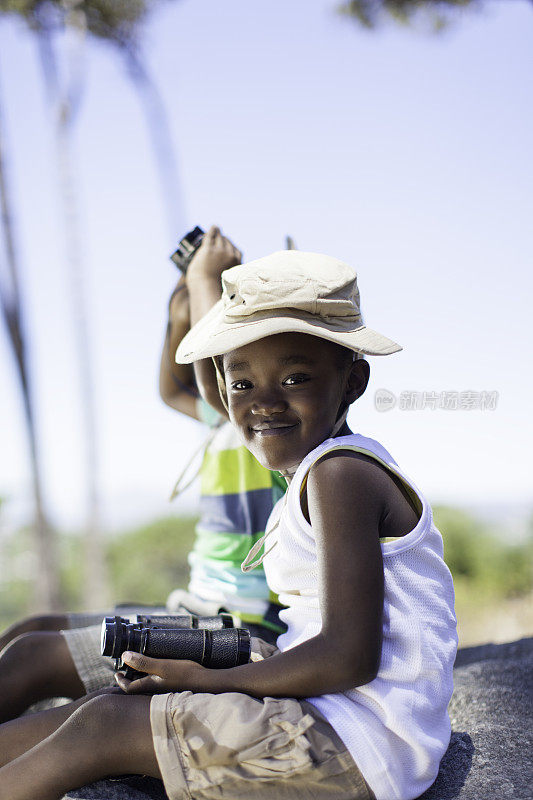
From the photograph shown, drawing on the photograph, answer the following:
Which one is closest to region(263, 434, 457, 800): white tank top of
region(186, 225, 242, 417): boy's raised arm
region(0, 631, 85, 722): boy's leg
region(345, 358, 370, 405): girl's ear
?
region(345, 358, 370, 405): girl's ear

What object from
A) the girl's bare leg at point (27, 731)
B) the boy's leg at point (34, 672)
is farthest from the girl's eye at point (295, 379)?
the boy's leg at point (34, 672)

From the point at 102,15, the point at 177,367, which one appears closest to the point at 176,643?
the point at 177,367

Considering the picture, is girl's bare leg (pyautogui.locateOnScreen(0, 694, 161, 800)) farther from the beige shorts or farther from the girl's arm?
the girl's arm

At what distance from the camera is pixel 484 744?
2.18m

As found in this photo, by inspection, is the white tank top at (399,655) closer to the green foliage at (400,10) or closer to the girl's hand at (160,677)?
the girl's hand at (160,677)

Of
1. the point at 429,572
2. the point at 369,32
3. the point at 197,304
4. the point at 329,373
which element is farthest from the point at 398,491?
the point at 369,32

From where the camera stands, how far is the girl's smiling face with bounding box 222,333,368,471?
6.15 feet

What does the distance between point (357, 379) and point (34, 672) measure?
1334 mm

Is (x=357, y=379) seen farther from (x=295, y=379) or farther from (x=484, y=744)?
(x=484, y=744)

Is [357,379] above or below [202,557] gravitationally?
above

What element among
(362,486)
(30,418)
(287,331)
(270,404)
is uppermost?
(287,331)

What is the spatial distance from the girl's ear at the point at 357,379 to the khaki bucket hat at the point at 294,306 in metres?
0.12

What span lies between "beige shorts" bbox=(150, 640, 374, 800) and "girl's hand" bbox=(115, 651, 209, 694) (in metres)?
0.09

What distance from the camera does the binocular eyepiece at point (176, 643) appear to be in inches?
69.8
